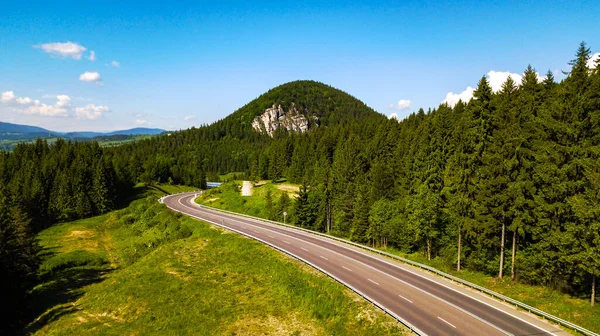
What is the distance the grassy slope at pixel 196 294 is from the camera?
995 inches

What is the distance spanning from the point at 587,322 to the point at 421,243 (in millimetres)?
22218

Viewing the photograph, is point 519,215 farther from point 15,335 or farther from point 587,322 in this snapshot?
point 15,335

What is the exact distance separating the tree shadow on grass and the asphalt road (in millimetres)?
23365

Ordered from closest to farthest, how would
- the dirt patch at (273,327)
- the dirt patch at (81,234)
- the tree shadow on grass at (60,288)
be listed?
the dirt patch at (273,327) → the tree shadow on grass at (60,288) → the dirt patch at (81,234)

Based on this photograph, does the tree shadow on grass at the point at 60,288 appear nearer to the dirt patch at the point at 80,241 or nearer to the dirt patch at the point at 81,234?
the dirt patch at the point at 80,241

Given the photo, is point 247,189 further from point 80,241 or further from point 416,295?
point 416,295

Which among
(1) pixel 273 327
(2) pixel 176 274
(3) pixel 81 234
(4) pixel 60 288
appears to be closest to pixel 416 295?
(1) pixel 273 327

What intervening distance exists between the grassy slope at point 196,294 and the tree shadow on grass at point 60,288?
137mm

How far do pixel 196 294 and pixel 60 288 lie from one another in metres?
22.6

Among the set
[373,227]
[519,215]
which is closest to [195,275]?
[373,227]

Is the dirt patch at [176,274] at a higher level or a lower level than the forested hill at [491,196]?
lower

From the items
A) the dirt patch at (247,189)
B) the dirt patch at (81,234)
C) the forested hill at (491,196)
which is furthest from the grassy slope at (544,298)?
Result: the dirt patch at (247,189)

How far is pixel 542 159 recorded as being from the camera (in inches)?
1040

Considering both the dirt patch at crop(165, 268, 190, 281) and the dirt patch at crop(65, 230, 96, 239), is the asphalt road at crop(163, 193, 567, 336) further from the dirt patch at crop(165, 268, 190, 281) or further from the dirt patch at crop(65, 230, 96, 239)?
the dirt patch at crop(65, 230, 96, 239)
